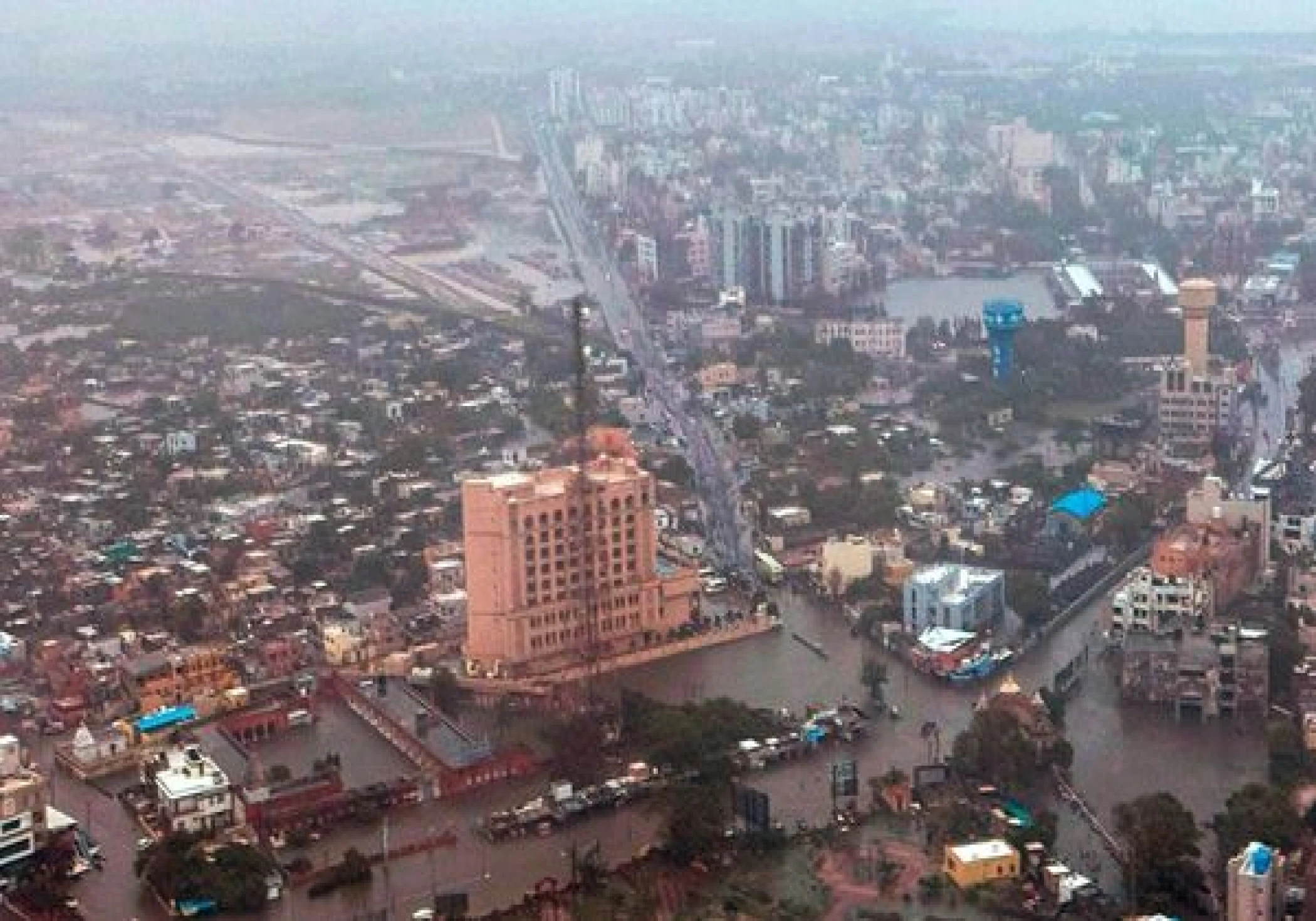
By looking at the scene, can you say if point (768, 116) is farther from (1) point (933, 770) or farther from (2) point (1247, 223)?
(1) point (933, 770)

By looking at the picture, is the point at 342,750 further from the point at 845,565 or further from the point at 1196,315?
the point at 1196,315

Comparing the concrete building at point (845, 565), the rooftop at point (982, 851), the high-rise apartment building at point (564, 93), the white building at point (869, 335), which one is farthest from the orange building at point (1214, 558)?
the high-rise apartment building at point (564, 93)

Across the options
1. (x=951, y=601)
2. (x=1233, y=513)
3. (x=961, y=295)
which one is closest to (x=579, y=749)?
(x=951, y=601)

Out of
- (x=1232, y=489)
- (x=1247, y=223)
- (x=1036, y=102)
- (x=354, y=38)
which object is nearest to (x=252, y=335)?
(x=354, y=38)

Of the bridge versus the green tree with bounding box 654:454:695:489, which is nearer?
the bridge

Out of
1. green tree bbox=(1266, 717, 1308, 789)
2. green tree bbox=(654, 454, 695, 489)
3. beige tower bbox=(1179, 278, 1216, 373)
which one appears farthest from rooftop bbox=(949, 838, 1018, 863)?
beige tower bbox=(1179, 278, 1216, 373)

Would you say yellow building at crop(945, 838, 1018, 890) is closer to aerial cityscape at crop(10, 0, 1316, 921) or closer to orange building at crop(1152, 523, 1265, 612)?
aerial cityscape at crop(10, 0, 1316, 921)
